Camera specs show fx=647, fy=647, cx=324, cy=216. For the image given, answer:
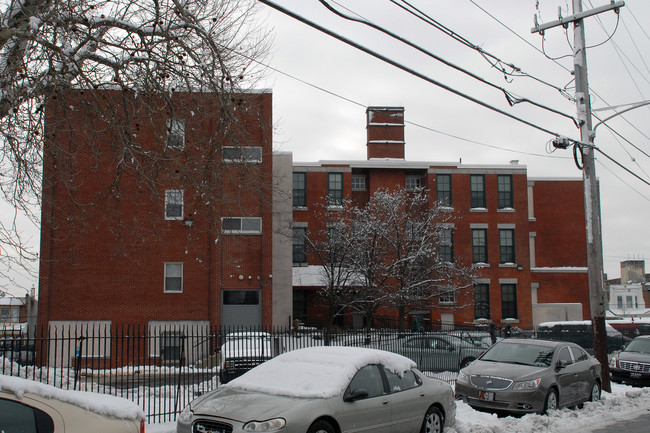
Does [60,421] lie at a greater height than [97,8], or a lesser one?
lesser

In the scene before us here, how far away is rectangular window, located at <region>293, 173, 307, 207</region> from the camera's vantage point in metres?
46.2

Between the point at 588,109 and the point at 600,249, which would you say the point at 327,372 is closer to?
the point at 600,249

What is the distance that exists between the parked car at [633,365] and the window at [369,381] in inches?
474

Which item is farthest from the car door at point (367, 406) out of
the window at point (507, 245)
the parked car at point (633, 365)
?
the window at point (507, 245)

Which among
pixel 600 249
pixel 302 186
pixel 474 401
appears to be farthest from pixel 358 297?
pixel 474 401

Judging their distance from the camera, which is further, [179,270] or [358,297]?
[358,297]

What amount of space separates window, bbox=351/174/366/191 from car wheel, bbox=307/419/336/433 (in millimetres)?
39866

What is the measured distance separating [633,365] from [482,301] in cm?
2716

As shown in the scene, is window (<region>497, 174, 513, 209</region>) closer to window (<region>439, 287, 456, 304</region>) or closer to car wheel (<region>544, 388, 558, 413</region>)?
window (<region>439, 287, 456, 304</region>)

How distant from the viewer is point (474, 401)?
13070 millimetres

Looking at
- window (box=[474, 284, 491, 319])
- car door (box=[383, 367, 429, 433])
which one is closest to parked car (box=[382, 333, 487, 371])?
car door (box=[383, 367, 429, 433])

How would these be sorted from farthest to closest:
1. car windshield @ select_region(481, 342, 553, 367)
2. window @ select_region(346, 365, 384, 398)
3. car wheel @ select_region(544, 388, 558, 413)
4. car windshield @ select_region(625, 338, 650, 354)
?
car windshield @ select_region(625, 338, 650, 354) < car windshield @ select_region(481, 342, 553, 367) < car wheel @ select_region(544, 388, 558, 413) < window @ select_region(346, 365, 384, 398)

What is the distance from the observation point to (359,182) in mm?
48094

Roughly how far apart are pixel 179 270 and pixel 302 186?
1849cm
